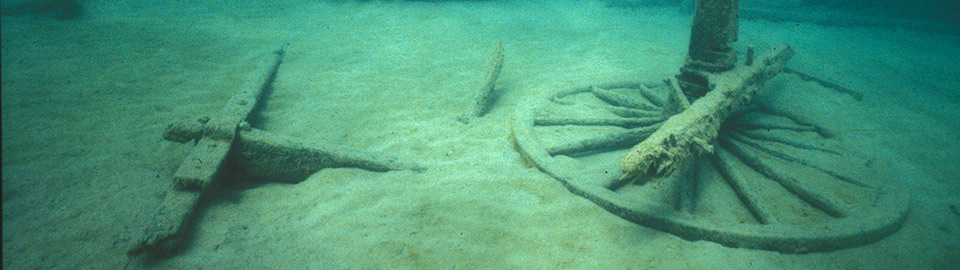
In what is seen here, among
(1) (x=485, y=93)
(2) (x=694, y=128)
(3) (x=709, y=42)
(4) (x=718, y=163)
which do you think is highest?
(3) (x=709, y=42)

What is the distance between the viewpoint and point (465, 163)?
2.97m

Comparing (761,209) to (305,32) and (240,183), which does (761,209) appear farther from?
(305,32)

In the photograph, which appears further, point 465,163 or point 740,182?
point 465,163

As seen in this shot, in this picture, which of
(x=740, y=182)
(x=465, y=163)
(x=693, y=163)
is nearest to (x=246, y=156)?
(x=465, y=163)

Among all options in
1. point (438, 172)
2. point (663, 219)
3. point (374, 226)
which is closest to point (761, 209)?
point (663, 219)

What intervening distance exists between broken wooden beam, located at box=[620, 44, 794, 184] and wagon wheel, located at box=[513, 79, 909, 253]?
0.45 feet

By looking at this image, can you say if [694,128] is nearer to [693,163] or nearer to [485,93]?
[693,163]

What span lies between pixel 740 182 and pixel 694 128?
0.81 metres

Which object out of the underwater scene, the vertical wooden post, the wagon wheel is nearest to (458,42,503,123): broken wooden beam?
the underwater scene

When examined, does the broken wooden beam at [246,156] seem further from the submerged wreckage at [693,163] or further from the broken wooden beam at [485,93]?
the broken wooden beam at [485,93]

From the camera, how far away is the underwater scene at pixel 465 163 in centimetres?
204

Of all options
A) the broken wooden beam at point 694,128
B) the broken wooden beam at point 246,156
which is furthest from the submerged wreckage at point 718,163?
the broken wooden beam at point 246,156

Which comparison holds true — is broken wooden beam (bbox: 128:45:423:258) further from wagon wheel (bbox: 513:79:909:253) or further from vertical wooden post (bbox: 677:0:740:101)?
vertical wooden post (bbox: 677:0:740:101)

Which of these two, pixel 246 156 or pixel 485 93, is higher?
pixel 485 93
